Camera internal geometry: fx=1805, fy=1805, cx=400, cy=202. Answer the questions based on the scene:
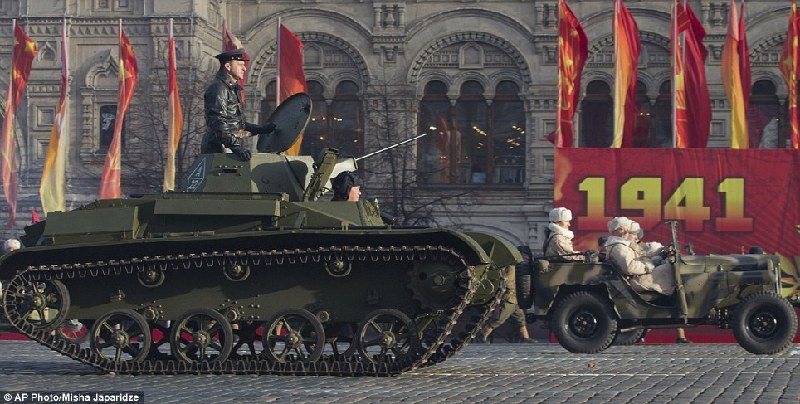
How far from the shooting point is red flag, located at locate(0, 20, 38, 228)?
40.2 metres

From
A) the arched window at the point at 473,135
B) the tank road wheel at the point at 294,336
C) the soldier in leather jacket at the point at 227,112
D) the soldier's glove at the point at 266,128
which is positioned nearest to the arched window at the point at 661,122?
the arched window at the point at 473,135

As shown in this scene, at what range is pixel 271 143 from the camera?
1694 centimetres

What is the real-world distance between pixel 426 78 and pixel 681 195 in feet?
55.2

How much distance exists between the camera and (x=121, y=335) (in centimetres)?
1545

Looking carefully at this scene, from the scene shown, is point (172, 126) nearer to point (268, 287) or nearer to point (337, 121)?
point (337, 121)

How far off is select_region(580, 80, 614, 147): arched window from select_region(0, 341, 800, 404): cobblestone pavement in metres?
25.8

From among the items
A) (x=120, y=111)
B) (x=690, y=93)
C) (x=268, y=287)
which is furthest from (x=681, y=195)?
(x=120, y=111)

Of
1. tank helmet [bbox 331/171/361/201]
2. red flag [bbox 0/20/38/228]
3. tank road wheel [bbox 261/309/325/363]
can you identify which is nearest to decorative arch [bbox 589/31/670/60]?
red flag [bbox 0/20/38/228]

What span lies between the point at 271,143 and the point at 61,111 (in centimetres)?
2405

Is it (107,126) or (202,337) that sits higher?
(107,126)

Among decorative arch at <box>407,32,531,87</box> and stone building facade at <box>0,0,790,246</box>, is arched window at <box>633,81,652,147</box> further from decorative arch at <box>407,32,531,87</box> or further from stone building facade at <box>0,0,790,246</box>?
decorative arch at <box>407,32,531,87</box>

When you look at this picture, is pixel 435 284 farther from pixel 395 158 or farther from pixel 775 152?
pixel 395 158

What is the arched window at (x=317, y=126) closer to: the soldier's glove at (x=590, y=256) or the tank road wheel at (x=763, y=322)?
the soldier's glove at (x=590, y=256)

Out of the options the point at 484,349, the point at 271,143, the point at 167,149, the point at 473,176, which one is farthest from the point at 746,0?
the point at 271,143
